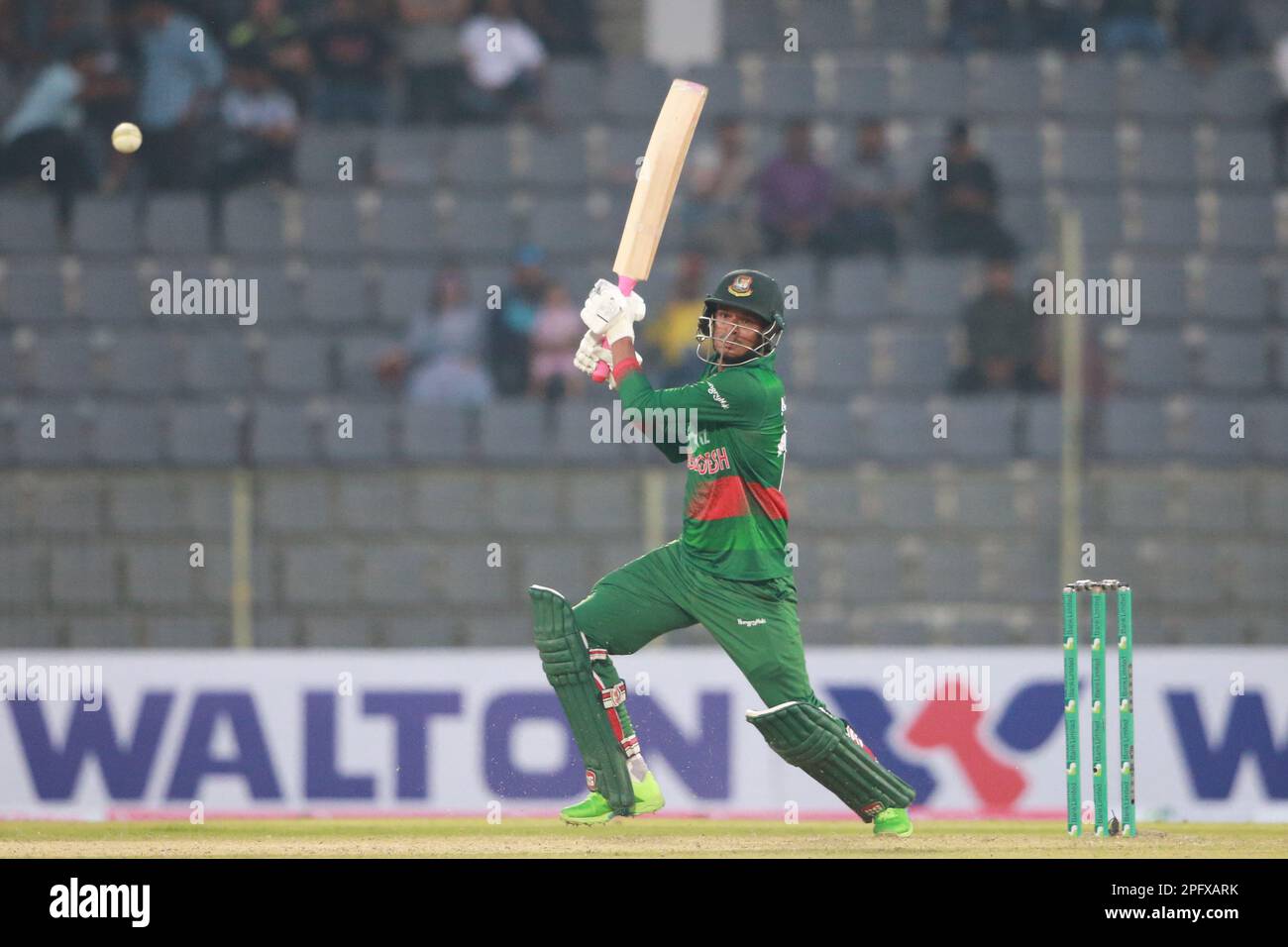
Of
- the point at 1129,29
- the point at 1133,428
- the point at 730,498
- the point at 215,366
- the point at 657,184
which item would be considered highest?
the point at 1129,29

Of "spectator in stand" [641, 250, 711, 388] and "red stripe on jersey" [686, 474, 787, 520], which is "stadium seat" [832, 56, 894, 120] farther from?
"red stripe on jersey" [686, 474, 787, 520]

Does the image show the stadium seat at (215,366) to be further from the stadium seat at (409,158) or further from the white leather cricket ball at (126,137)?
the stadium seat at (409,158)

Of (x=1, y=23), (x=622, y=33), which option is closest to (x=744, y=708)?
(x=622, y=33)

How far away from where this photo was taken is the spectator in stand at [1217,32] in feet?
43.8

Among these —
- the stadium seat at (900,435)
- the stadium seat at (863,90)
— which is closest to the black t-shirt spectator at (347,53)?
the stadium seat at (863,90)

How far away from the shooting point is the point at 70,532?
11.4 meters

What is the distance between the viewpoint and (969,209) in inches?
495

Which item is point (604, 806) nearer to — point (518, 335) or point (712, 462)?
point (712, 462)

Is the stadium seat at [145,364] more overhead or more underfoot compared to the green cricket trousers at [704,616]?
more overhead

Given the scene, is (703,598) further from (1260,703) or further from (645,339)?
(645,339)

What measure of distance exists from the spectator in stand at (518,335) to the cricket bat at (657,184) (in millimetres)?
4651

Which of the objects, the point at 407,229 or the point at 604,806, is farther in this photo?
the point at 407,229

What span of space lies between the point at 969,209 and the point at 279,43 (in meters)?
4.23
